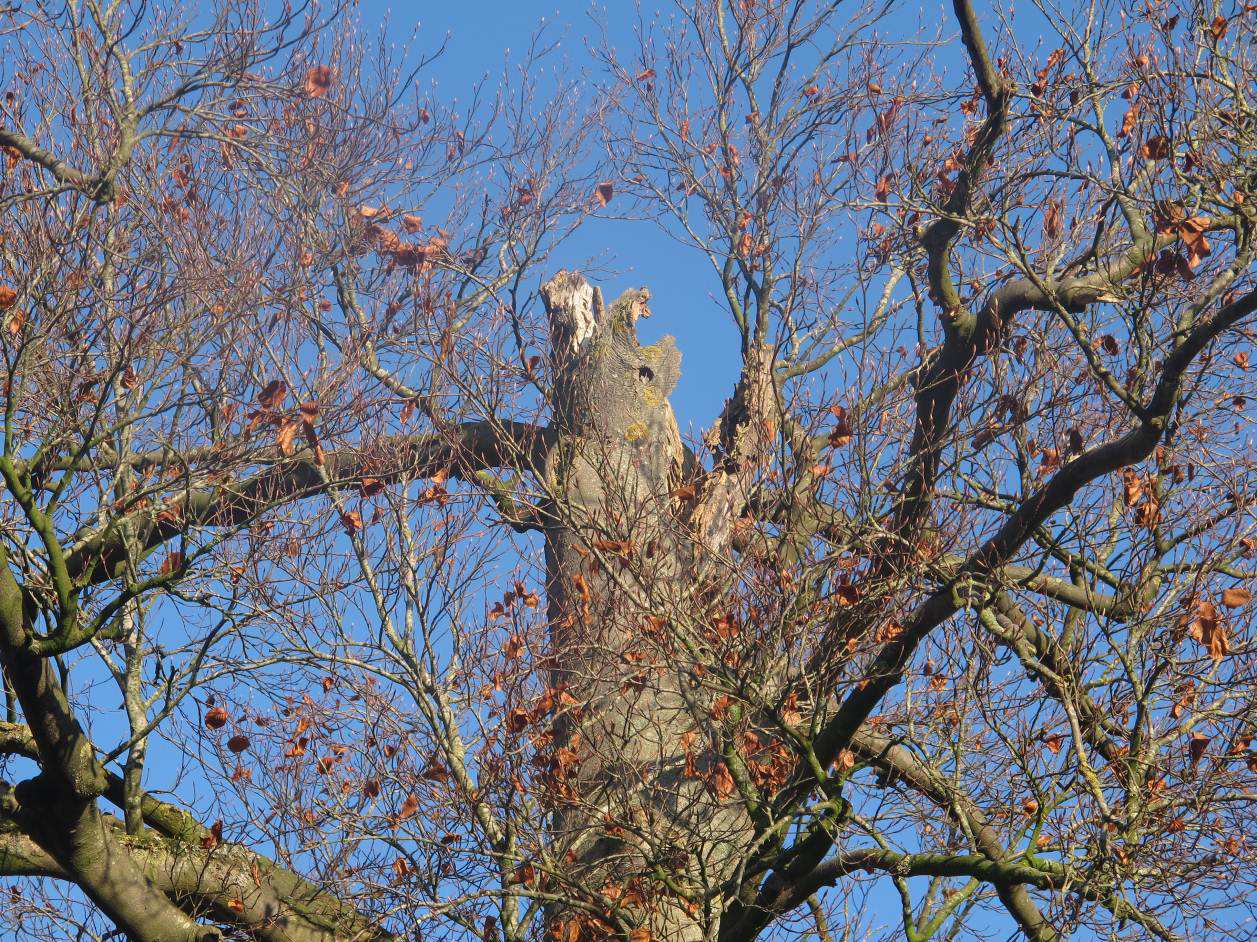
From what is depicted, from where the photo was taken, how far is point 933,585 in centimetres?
619

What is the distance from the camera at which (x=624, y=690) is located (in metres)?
6.55

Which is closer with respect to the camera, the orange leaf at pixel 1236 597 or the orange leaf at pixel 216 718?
the orange leaf at pixel 1236 597

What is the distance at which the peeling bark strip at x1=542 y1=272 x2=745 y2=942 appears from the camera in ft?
20.0

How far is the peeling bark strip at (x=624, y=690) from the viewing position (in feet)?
20.0

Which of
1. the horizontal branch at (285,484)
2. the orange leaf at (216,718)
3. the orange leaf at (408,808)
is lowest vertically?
the orange leaf at (408,808)

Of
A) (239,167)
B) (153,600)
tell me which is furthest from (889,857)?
(239,167)

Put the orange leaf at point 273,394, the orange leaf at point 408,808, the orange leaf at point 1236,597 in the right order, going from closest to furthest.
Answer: the orange leaf at point 1236,597 < the orange leaf at point 408,808 < the orange leaf at point 273,394

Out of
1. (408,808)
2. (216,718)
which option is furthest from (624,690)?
(216,718)

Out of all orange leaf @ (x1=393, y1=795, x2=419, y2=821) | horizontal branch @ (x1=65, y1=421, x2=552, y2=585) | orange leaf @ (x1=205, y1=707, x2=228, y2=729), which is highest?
horizontal branch @ (x1=65, y1=421, x2=552, y2=585)

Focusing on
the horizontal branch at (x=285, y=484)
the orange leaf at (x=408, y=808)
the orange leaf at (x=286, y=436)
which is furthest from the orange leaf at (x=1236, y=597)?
the orange leaf at (x=286, y=436)

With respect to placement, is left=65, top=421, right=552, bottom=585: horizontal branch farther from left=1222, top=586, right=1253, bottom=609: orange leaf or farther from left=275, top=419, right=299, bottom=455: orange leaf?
left=1222, top=586, right=1253, bottom=609: orange leaf

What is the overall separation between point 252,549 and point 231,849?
1711 mm

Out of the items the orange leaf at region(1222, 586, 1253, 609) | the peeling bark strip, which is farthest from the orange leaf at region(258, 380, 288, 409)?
the orange leaf at region(1222, 586, 1253, 609)

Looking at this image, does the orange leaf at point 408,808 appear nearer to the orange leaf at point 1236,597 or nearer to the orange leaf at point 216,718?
the orange leaf at point 216,718
